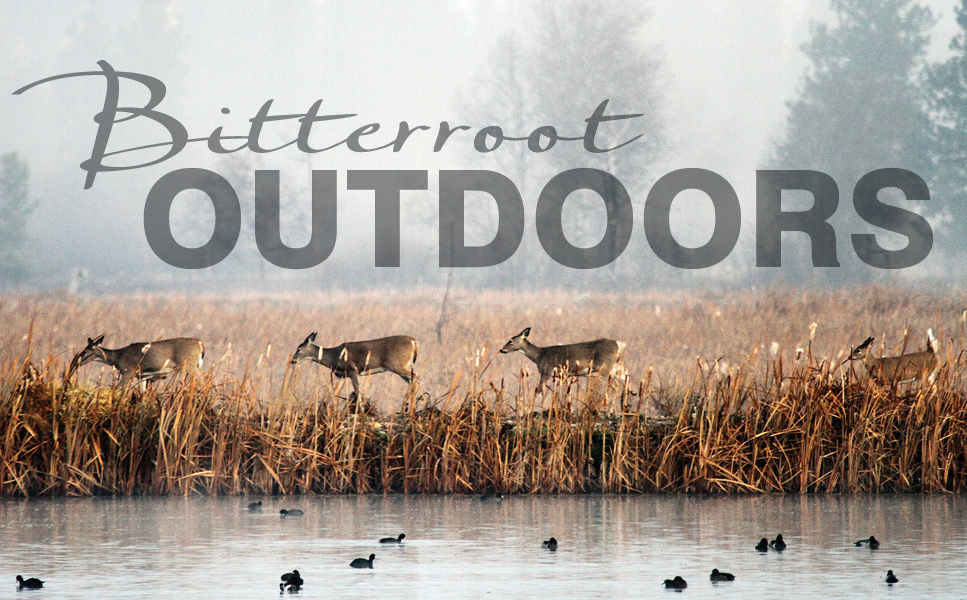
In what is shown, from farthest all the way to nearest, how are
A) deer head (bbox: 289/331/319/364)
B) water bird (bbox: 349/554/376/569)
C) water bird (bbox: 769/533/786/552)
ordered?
1. deer head (bbox: 289/331/319/364)
2. water bird (bbox: 769/533/786/552)
3. water bird (bbox: 349/554/376/569)

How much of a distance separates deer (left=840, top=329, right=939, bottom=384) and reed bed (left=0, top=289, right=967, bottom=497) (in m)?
0.31

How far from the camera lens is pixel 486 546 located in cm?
878

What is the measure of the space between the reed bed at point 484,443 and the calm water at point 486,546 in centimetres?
39

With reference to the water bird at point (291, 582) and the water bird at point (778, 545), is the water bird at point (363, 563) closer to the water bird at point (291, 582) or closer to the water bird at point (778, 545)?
the water bird at point (291, 582)

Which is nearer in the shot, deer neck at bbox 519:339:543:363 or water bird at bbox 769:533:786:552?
water bird at bbox 769:533:786:552

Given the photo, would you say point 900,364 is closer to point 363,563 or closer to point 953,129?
point 363,563

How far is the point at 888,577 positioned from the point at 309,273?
5608cm

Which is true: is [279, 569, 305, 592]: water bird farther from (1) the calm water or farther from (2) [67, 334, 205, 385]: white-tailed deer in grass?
(2) [67, 334, 205, 385]: white-tailed deer in grass

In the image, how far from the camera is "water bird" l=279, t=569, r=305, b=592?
285 inches

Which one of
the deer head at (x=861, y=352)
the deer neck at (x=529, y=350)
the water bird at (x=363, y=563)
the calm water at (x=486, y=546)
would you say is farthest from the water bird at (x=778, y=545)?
the deer neck at (x=529, y=350)

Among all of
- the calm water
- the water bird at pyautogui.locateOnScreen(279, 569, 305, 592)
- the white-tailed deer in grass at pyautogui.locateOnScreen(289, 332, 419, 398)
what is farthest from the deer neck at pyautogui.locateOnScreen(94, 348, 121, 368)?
the water bird at pyautogui.locateOnScreen(279, 569, 305, 592)

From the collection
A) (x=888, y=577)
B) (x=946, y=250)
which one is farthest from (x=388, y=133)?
(x=888, y=577)

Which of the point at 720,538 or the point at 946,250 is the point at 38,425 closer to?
the point at 720,538

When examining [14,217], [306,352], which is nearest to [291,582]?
[306,352]
